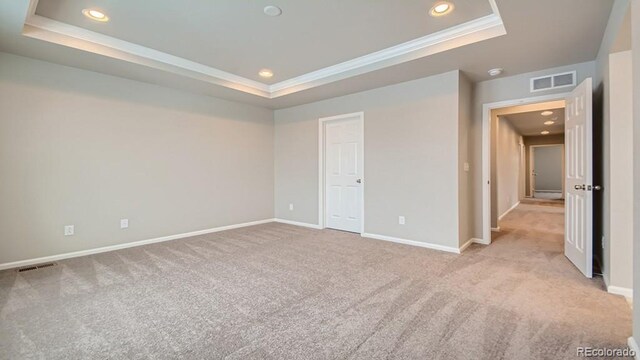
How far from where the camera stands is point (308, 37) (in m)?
3.10

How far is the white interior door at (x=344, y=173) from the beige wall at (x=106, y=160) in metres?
1.66

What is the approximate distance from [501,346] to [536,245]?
10.1 feet

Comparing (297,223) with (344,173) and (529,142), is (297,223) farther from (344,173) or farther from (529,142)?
(529,142)

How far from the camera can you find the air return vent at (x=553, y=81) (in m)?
3.44

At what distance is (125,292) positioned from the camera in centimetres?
250

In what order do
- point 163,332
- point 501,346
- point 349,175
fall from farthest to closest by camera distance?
1. point 349,175
2. point 163,332
3. point 501,346

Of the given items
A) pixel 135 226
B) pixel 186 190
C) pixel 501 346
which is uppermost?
pixel 186 190

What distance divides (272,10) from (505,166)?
692cm

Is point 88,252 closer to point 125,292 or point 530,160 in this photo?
point 125,292

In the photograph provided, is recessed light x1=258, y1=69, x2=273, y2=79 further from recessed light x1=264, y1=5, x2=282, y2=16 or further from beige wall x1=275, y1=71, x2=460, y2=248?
recessed light x1=264, y1=5, x2=282, y2=16

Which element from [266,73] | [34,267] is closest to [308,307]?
[34,267]

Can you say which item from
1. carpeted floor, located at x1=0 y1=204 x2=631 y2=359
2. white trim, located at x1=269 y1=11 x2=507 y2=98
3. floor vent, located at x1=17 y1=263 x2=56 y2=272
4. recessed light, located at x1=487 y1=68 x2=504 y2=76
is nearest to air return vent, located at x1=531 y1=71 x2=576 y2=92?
recessed light, located at x1=487 y1=68 x2=504 y2=76

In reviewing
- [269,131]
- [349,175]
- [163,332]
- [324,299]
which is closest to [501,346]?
[324,299]

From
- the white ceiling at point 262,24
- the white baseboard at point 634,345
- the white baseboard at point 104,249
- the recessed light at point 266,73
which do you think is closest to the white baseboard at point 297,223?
the white baseboard at point 104,249
